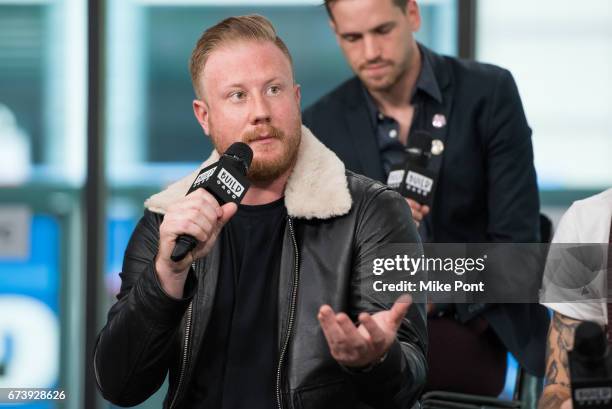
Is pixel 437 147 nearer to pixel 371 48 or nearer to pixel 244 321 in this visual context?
pixel 371 48

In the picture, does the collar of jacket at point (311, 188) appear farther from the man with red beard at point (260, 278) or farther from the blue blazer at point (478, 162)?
the blue blazer at point (478, 162)

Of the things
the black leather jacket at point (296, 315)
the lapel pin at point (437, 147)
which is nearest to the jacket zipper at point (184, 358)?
the black leather jacket at point (296, 315)

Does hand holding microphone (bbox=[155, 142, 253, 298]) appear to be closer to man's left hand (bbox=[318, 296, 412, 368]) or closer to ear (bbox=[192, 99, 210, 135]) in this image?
man's left hand (bbox=[318, 296, 412, 368])

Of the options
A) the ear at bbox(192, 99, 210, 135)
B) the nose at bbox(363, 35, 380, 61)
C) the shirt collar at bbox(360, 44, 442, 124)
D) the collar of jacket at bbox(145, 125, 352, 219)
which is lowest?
the collar of jacket at bbox(145, 125, 352, 219)

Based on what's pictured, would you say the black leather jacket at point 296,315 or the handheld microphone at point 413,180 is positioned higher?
the handheld microphone at point 413,180

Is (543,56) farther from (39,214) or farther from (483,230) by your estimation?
(39,214)

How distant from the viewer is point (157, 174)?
448 centimetres

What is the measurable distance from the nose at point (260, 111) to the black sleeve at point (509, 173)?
1037 mm

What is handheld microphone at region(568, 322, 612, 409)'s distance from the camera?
1401 mm

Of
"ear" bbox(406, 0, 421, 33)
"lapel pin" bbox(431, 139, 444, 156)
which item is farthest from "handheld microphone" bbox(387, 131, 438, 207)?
"ear" bbox(406, 0, 421, 33)

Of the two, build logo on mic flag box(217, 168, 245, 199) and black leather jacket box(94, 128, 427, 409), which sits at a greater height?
build logo on mic flag box(217, 168, 245, 199)

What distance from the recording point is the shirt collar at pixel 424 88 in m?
3.07

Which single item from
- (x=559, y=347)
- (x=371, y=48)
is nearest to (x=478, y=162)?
(x=371, y=48)

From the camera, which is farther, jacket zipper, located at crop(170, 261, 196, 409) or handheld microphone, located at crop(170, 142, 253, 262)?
jacket zipper, located at crop(170, 261, 196, 409)
